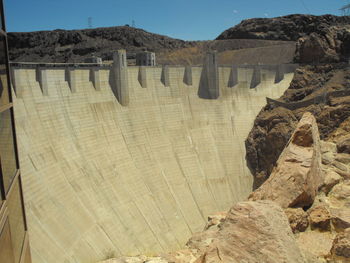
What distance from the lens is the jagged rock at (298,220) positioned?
23.1 feet

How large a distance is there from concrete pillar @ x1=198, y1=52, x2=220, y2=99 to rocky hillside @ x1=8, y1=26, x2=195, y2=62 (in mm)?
31924

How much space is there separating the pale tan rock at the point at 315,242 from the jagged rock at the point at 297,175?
0.91 m

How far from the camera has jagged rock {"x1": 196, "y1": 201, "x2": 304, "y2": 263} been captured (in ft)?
16.2

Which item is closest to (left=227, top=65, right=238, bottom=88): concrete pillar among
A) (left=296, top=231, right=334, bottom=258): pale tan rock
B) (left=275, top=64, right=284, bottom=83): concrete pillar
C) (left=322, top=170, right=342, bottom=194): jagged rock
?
(left=275, top=64, right=284, bottom=83): concrete pillar

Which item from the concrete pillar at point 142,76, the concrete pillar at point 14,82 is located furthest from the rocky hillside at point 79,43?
the concrete pillar at point 14,82

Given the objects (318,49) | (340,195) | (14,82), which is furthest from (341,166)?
(318,49)

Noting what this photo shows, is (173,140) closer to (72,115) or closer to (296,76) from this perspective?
(72,115)

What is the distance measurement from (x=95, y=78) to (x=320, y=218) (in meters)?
17.2

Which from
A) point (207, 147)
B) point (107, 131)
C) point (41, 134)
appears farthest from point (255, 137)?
point (41, 134)

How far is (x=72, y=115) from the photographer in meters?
20.1

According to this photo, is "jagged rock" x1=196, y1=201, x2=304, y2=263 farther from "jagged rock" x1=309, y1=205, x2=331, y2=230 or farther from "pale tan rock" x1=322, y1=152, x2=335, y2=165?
"pale tan rock" x1=322, y1=152, x2=335, y2=165

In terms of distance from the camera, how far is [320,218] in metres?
7.25

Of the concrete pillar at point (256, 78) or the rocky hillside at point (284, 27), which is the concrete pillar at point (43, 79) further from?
the rocky hillside at point (284, 27)

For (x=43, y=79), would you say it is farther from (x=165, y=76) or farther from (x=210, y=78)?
(x=210, y=78)
